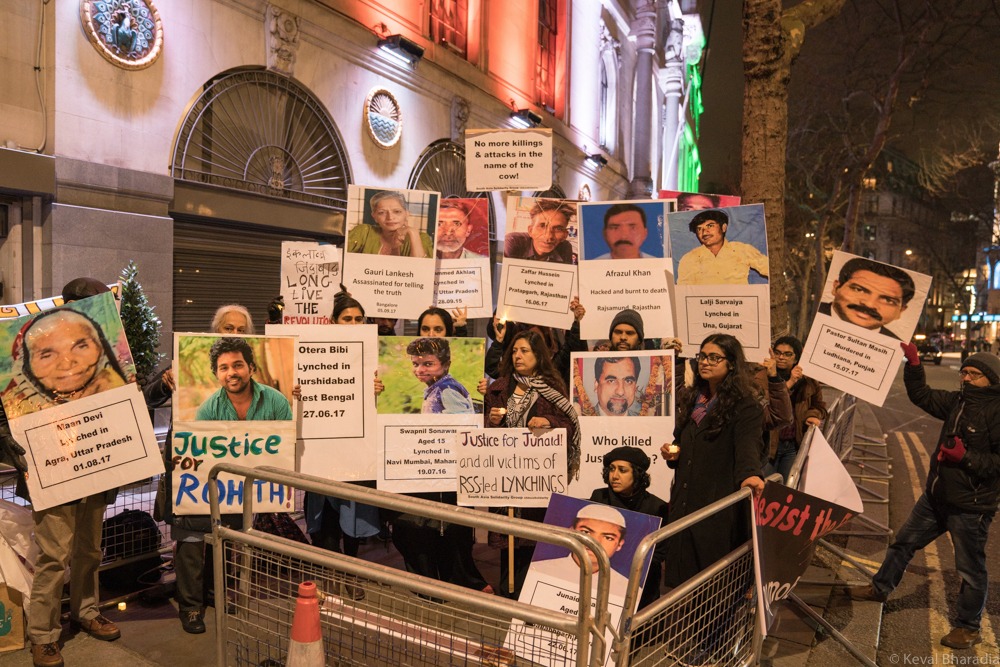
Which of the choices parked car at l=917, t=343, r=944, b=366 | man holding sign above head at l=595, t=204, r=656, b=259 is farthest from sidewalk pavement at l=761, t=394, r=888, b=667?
parked car at l=917, t=343, r=944, b=366

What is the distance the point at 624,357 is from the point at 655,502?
0.93 metres

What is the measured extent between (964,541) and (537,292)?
3.43 metres

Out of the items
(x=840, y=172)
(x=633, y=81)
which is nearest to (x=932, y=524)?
(x=840, y=172)

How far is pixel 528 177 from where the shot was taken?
608 centimetres

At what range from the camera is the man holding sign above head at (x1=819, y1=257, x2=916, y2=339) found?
4.93 metres

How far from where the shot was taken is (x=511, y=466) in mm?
4492

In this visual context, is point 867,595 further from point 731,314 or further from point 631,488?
point 631,488

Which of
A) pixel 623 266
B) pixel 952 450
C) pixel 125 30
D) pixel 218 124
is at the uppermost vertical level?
pixel 125 30

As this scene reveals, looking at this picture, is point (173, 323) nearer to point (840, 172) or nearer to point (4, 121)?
point (4, 121)

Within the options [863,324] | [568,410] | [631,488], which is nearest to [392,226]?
[568,410]

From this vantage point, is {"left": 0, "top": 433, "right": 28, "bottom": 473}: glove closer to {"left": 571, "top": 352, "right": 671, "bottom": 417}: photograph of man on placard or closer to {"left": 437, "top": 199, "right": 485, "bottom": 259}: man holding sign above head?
{"left": 571, "top": 352, "right": 671, "bottom": 417}: photograph of man on placard

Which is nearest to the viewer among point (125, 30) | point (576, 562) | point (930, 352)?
point (576, 562)

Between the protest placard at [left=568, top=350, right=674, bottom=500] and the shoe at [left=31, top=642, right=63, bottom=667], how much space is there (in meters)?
3.06

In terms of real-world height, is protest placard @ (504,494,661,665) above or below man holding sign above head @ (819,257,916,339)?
below
